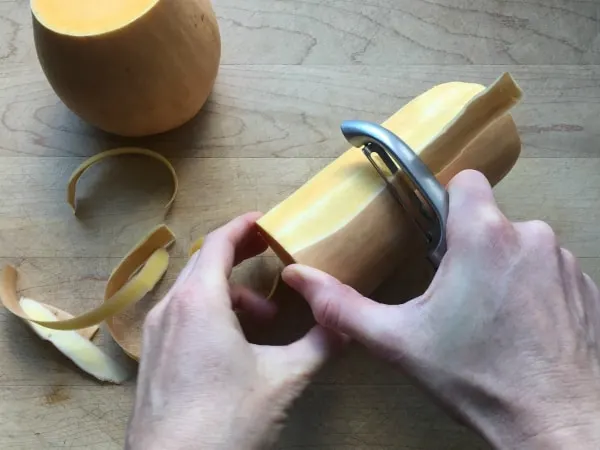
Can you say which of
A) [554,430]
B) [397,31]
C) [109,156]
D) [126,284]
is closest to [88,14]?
[109,156]

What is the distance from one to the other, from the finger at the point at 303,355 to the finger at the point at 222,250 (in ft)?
0.33

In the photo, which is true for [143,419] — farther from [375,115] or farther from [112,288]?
[375,115]

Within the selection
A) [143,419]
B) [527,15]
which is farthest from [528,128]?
[143,419]

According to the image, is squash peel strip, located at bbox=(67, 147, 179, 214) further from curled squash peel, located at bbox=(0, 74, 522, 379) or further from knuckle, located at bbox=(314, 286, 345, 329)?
knuckle, located at bbox=(314, 286, 345, 329)

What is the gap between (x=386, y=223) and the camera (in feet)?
2.77

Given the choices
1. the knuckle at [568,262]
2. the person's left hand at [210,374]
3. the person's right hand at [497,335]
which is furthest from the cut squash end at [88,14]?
the knuckle at [568,262]

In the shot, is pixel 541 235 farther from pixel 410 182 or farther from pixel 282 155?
pixel 282 155

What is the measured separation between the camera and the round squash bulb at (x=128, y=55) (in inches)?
34.6

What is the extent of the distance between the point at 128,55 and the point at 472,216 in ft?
1.51

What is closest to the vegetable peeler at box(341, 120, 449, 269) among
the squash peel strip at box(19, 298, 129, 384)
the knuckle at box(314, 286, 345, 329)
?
the knuckle at box(314, 286, 345, 329)

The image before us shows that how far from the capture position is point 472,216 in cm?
75

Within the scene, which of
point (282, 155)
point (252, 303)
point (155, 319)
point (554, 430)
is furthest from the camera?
point (282, 155)

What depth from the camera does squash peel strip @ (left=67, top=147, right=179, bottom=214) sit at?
103 centimetres

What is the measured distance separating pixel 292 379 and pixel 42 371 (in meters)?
0.40
